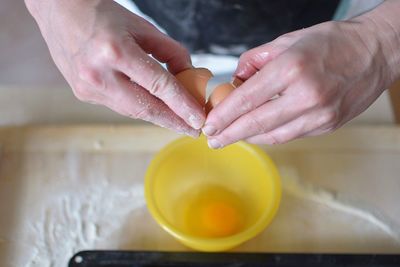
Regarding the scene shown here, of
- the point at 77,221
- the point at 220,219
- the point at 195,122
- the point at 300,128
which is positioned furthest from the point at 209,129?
the point at 77,221

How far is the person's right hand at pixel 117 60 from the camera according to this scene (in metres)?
0.63

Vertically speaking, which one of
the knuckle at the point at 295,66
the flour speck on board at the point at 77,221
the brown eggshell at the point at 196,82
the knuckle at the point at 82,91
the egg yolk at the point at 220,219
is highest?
the knuckle at the point at 295,66

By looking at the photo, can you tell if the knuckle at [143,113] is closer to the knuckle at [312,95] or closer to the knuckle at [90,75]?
the knuckle at [90,75]

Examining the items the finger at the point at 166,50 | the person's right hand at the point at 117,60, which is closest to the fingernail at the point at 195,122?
the person's right hand at the point at 117,60

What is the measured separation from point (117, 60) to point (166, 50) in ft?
0.45

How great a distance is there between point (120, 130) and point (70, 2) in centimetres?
33

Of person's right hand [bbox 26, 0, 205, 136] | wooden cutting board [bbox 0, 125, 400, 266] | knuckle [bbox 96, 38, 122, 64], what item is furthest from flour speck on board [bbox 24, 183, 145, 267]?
knuckle [bbox 96, 38, 122, 64]

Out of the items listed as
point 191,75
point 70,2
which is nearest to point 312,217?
point 191,75

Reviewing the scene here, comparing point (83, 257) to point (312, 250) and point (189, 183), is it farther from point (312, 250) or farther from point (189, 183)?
point (312, 250)

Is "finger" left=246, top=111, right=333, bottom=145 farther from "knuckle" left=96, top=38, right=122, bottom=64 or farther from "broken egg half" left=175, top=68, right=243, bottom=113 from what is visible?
"knuckle" left=96, top=38, right=122, bottom=64

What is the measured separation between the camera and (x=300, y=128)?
69 cm

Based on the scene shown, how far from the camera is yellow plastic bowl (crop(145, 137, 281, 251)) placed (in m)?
0.85

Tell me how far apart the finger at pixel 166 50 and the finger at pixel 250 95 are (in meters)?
0.13

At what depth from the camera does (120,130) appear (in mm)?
979
